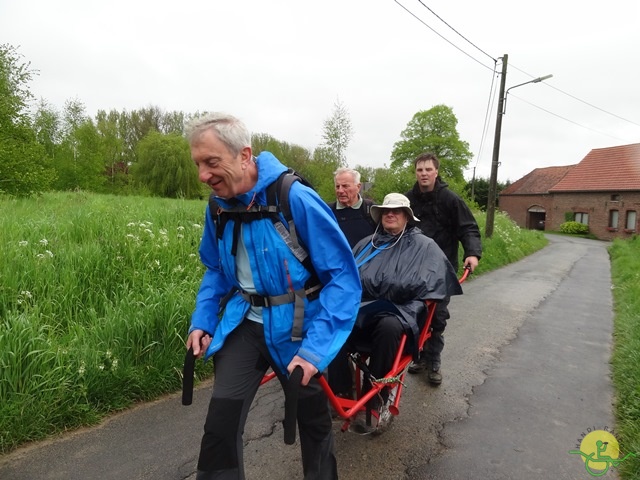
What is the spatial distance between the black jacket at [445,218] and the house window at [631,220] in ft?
129

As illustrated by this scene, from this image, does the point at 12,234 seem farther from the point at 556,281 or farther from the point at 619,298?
the point at 556,281

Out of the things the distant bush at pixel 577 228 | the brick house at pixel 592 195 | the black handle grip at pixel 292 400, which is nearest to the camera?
the black handle grip at pixel 292 400

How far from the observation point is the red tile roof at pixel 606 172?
122ft

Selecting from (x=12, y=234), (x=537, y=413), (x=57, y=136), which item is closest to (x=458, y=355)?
(x=537, y=413)

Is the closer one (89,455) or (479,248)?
(89,455)

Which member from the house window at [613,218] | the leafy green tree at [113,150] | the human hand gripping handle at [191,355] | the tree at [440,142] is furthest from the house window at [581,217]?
the human hand gripping handle at [191,355]

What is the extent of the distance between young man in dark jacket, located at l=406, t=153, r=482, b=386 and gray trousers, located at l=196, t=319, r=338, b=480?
2.29 m

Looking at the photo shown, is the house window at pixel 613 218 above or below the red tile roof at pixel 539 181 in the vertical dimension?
below

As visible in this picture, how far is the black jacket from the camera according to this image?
435 cm

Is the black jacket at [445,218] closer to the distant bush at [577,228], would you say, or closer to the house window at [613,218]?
the house window at [613,218]

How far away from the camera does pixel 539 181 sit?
4788 centimetres

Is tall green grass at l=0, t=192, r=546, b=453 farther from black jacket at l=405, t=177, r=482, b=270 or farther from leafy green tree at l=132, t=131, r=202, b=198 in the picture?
leafy green tree at l=132, t=131, r=202, b=198

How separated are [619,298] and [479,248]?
618 centimetres

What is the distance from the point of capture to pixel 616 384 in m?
4.15
